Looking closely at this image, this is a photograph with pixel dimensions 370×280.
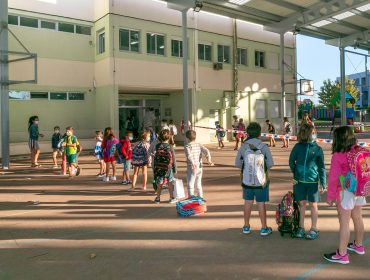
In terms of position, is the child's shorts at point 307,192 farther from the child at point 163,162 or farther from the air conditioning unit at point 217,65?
the air conditioning unit at point 217,65

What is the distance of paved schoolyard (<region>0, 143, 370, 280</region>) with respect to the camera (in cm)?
500

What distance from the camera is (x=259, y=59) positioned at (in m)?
32.8

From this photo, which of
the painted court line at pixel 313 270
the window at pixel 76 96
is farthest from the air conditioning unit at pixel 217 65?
the painted court line at pixel 313 270

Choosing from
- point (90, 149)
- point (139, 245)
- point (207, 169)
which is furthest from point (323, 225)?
point (90, 149)

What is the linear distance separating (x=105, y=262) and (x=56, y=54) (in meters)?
20.7

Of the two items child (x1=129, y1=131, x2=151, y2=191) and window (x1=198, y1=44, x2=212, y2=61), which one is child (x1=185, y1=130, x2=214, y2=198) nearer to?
child (x1=129, y1=131, x2=151, y2=191)

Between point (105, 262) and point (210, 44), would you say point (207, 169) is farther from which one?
point (210, 44)

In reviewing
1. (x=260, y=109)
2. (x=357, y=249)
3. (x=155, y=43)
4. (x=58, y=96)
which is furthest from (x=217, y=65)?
(x=357, y=249)

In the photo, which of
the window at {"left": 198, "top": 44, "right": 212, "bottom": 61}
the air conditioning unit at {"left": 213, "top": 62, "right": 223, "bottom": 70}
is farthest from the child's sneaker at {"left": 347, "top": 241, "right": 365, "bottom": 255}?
the air conditioning unit at {"left": 213, "top": 62, "right": 223, "bottom": 70}

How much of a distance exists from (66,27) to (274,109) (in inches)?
691

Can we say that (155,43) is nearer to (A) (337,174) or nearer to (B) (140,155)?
(B) (140,155)

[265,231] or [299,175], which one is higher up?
[299,175]

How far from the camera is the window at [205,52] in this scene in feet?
93.7

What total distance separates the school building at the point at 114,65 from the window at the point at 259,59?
285cm
